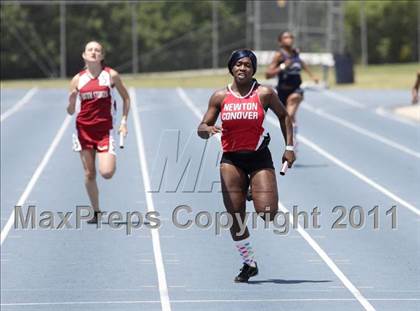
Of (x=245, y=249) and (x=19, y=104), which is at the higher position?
(x=245, y=249)

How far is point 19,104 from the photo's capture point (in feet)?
124

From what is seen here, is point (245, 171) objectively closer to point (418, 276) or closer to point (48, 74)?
point (418, 276)

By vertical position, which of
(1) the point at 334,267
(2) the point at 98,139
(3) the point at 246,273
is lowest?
(1) the point at 334,267

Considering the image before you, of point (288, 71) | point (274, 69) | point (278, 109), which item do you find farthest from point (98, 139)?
point (288, 71)

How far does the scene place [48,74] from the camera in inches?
2047

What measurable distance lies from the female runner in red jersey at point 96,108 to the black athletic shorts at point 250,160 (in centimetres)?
366

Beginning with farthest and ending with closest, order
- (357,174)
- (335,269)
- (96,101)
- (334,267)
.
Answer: (357,174) < (96,101) < (334,267) < (335,269)

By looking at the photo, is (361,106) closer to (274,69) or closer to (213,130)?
(274,69)

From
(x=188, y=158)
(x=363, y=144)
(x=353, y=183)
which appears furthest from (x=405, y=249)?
(x=363, y=144)

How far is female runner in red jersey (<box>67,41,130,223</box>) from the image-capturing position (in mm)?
14820

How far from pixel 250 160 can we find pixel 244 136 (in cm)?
26

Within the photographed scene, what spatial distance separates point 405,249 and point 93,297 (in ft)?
12.7

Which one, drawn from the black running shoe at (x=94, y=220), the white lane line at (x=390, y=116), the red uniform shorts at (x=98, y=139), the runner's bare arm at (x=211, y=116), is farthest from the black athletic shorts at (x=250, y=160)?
the white lane line at (x=390, y=116)

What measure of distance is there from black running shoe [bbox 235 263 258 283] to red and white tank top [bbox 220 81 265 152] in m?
1.25
